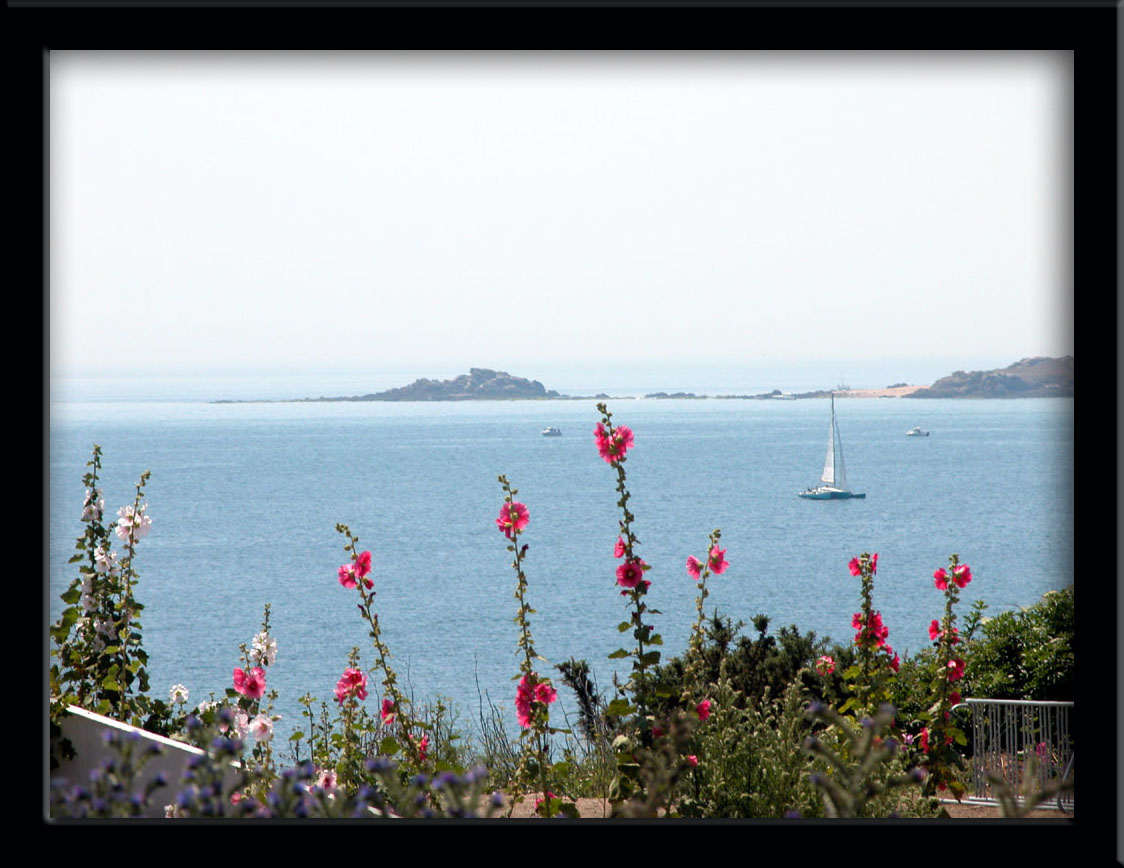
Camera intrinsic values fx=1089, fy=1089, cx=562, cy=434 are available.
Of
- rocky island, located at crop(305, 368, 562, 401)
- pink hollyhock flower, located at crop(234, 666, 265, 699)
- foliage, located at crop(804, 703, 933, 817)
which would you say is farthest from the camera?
rocky island, located at crop(305, 368, 562, 401)

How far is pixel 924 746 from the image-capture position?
3.38m

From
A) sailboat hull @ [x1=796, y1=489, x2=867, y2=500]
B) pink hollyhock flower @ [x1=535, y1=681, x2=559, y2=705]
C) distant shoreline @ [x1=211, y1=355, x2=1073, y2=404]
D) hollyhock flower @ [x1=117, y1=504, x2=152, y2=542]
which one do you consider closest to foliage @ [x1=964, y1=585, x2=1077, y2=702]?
pink hollyhock flower @ [x1=535, y1=681, x2=559, y2=705]

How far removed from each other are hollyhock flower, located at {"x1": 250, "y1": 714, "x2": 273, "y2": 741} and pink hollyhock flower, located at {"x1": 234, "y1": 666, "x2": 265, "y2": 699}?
77mm

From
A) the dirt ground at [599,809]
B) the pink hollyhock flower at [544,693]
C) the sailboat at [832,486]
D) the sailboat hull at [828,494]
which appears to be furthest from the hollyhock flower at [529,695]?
the sailboat hull at [828,494]

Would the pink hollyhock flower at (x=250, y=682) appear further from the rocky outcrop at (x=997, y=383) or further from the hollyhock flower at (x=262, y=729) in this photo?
the rocky outcrop at (x=997, y=383)

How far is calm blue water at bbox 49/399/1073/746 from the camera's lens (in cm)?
2114

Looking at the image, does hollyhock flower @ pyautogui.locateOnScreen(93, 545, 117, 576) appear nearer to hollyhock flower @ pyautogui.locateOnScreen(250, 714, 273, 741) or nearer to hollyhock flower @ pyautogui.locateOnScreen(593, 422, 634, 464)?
hollyhock flower @ pyautogui.locateOnScreen(250, 714, 273, 741)

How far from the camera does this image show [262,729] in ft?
10.4

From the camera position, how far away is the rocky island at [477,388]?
140 feet

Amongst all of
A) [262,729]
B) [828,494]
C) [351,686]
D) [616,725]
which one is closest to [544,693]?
[616,725]

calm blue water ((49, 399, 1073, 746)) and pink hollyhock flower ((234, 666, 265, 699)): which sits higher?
pink hollyhock flower ((234, 666, 265, 699))

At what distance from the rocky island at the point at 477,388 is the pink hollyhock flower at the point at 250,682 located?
1473 inches

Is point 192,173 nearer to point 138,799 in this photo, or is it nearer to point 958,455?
point 958,455
